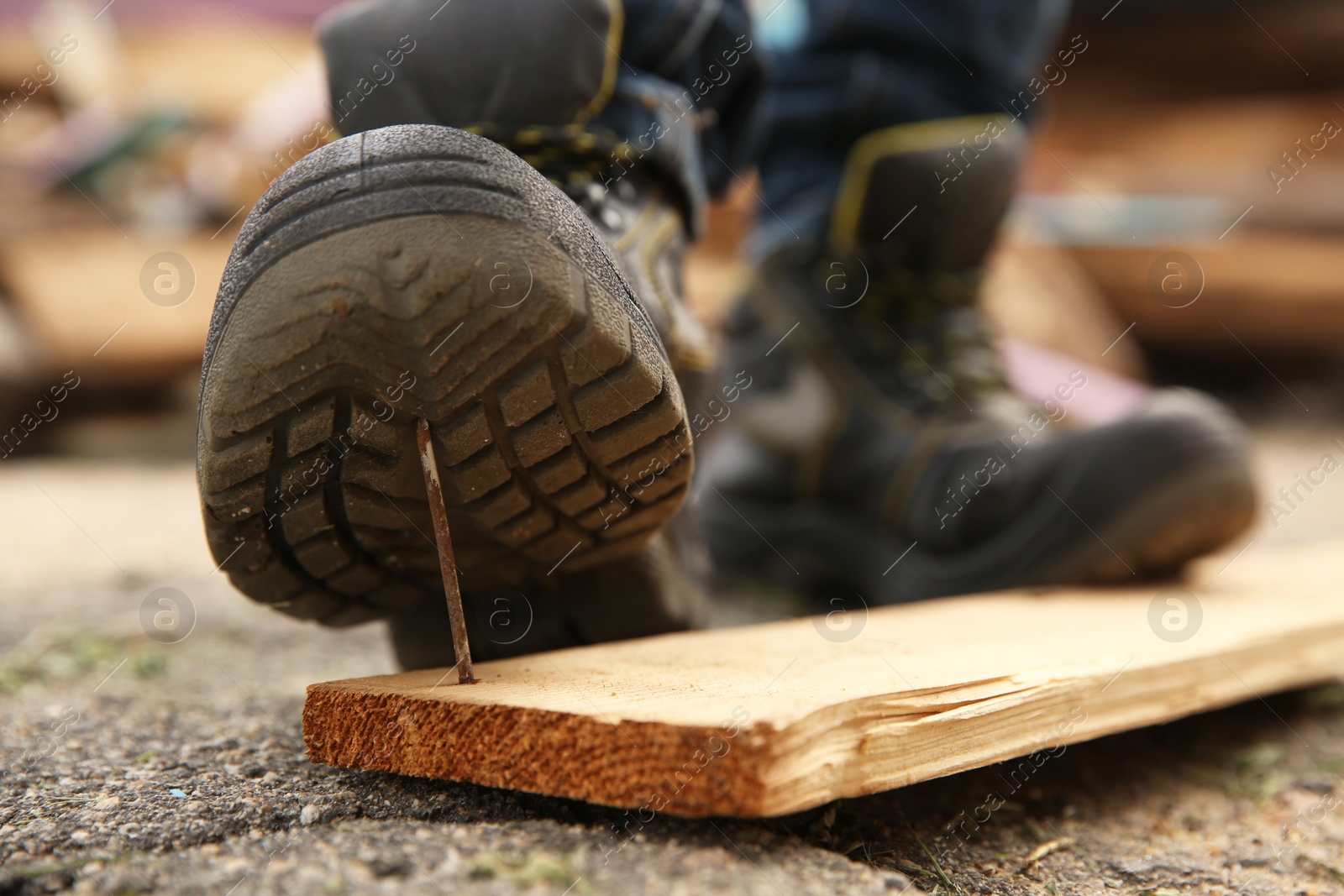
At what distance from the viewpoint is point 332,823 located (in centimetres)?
55

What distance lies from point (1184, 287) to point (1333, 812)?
3526 mm

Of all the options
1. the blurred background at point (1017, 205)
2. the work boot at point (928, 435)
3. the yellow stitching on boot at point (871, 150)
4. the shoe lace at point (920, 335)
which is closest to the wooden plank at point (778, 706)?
the work boot at point (928, 435)

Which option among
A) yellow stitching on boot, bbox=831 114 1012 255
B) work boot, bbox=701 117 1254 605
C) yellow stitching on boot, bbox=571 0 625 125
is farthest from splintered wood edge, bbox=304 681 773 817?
yellow stitching on boot, bbox=831 114 1012 255

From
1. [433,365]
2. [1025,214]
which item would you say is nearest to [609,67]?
[433,365]

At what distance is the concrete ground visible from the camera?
481mm

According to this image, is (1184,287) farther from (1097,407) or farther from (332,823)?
(332,823)

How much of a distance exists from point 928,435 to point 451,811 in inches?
28.1

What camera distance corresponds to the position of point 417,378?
1.68ft

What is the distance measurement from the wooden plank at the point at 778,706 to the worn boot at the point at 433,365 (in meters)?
0.08

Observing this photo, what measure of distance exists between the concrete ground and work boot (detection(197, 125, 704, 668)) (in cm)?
14

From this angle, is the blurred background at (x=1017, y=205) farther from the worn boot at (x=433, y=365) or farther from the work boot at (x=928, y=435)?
the worn boot at (x=433, y=365)

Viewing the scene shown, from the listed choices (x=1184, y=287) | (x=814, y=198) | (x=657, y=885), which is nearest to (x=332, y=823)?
(x=657, y=885)

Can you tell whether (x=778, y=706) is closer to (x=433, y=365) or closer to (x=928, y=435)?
(x=433, y=365)

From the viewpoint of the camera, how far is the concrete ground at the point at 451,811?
0.48m
